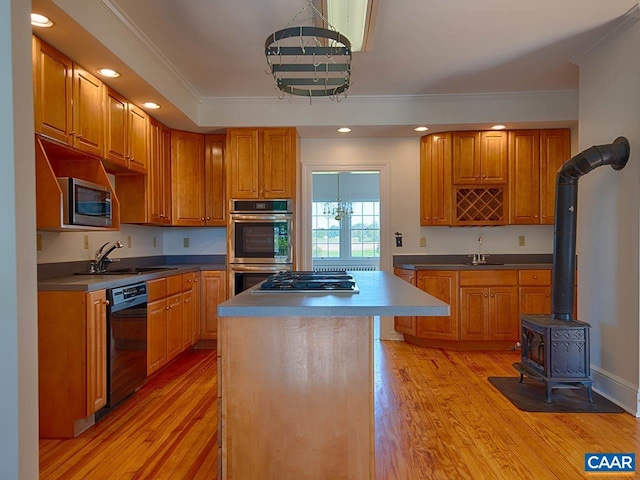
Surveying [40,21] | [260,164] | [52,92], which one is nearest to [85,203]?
[52,92]

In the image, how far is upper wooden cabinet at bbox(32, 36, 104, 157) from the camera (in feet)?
7.47

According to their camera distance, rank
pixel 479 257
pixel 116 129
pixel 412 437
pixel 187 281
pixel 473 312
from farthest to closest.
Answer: pixel 479 257 < pixel 473 312 < pixel 187 281 < pixel 116 129 < pixel 412 437

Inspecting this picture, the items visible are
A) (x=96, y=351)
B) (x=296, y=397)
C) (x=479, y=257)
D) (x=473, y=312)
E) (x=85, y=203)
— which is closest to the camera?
(x=296, y=397)

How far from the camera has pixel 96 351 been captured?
2.47 m

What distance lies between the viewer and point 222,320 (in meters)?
1.70

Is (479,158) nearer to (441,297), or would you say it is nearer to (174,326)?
(441,297)

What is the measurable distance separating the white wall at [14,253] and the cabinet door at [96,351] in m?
0.73

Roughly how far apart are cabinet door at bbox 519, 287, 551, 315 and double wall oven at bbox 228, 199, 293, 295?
2373 millimetres

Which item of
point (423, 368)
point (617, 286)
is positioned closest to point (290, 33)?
point (617, 286)

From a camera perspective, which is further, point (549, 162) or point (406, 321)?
point (406, 321)

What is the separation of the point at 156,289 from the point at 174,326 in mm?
516

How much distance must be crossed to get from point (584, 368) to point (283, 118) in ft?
10.9

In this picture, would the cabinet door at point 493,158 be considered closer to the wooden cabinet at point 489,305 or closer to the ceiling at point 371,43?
the ceiling at point 371,43

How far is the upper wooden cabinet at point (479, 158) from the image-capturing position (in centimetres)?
442
